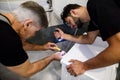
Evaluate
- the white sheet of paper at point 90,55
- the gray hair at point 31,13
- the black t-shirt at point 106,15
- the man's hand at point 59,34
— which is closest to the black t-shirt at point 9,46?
the gray hair at point 31,13

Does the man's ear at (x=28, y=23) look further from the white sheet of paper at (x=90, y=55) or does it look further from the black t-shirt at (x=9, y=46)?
the white sheet of paper at (x=90, y=55)

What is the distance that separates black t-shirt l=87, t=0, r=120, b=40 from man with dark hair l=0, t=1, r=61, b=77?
0.95 feet

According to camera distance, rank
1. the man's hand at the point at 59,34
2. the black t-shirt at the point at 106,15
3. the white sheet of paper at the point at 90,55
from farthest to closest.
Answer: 1. the man's hand at the point at 59,34
2. the white sheet of paper at the point at 90,55
3. the black t-shirt at the point at 106,15

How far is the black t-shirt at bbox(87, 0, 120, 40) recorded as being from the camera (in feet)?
3.56

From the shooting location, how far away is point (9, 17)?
1155mm

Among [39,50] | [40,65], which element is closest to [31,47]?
[39,50]

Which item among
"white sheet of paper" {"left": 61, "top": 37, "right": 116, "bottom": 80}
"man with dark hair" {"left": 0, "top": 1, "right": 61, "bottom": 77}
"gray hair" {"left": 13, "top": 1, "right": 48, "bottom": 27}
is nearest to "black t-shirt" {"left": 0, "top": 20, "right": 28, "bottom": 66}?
"man with dark hair" {"left": 0, "top": 1, "right": 61, "bottom": 77}

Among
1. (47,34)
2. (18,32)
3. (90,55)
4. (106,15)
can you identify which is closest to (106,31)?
(106,15)

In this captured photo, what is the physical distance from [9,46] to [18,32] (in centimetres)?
13

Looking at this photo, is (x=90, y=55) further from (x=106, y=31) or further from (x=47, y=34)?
(x=47, y=34)

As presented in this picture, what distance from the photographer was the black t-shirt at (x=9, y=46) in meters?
1.09

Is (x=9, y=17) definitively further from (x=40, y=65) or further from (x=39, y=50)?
(x=39, y=50)

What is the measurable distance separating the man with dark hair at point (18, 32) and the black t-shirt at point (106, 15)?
0.95 ft

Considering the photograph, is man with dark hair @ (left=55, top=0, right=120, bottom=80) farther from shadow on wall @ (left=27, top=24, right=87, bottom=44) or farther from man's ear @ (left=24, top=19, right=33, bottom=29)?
shadow on wall @ (left=27, top=24, right=87, bottom=44)
